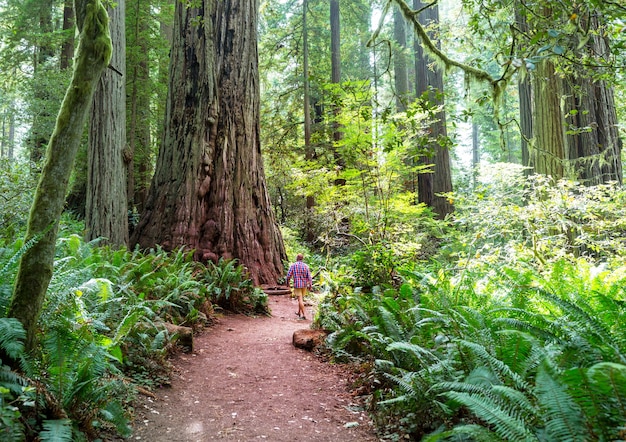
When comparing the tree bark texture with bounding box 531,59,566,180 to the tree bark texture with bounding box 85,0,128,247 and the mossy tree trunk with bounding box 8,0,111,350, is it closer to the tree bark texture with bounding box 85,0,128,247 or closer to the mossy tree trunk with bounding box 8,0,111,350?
the mossy tree trunk with bounding box 8,0,111,350

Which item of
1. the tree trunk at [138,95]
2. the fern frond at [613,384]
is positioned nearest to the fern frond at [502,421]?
the fern frond at [613,384]

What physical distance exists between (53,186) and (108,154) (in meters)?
6.00

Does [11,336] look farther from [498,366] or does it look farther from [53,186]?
[498,366]

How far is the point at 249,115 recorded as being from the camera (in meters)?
10.1

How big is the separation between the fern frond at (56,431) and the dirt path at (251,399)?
0.85 metres

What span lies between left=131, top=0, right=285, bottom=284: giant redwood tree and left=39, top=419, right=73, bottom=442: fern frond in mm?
6660

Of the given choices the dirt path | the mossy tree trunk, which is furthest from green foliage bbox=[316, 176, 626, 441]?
the mossy tree trunk

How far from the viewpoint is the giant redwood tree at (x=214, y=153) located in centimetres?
923

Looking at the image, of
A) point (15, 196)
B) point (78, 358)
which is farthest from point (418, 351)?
point (15, 196)

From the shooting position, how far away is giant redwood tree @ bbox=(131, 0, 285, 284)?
9.23 m

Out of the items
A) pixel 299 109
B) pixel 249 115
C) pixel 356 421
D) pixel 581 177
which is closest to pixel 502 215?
pixel 581 177

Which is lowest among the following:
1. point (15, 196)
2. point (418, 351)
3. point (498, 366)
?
point (418, 351)

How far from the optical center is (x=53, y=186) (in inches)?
109

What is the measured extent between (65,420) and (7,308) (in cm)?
90
